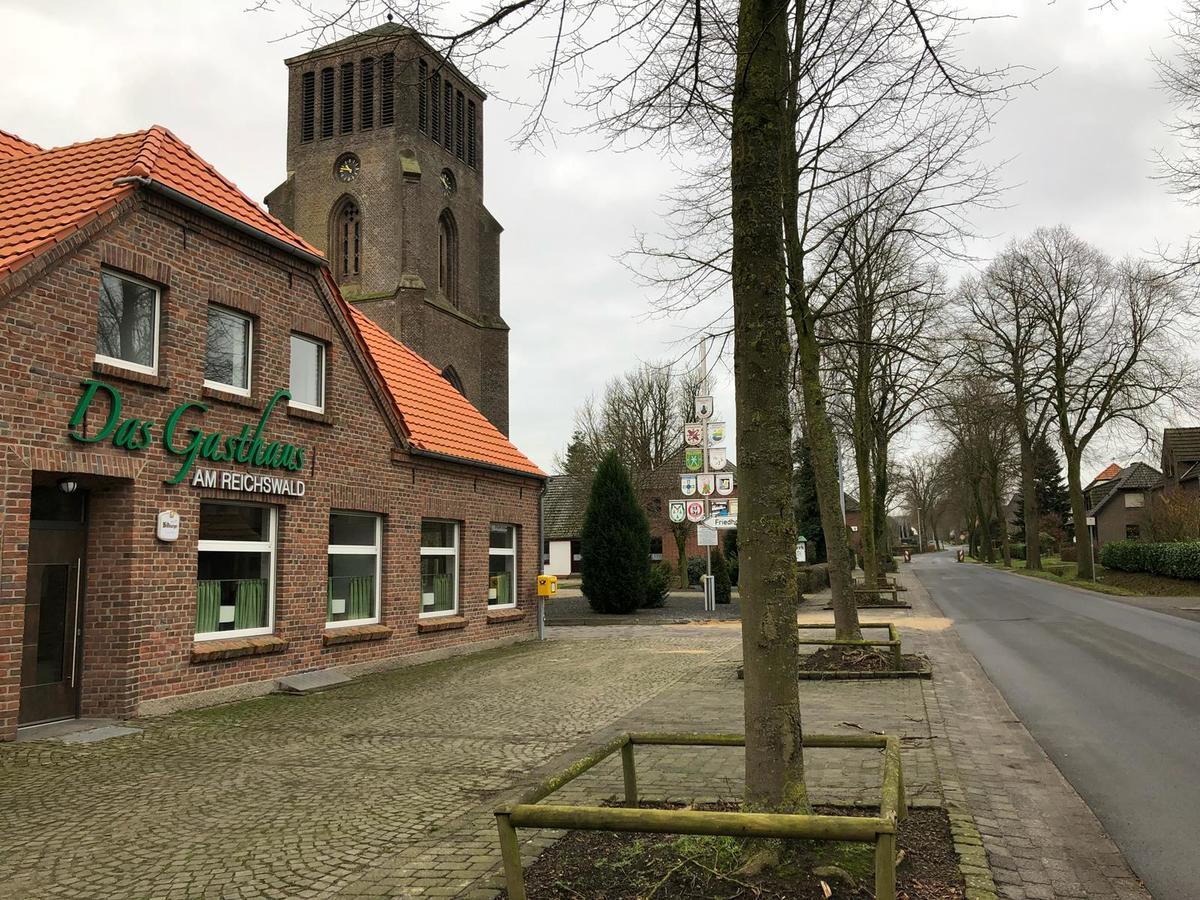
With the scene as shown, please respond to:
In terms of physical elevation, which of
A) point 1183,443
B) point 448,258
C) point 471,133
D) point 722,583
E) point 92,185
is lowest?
point 722,583

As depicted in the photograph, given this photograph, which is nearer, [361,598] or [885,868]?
[885,868]

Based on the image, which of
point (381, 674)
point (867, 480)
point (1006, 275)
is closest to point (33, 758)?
point (381, 674)

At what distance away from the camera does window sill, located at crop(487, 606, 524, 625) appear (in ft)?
57.0

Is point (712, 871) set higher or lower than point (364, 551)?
lower

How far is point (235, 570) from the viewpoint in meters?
11.2

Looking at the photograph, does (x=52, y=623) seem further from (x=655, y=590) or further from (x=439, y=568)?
(x=655, y=590)

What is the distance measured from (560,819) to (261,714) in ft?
24.6

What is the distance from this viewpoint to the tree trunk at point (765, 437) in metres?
4.32

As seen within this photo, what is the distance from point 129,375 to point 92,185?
232 centimetres

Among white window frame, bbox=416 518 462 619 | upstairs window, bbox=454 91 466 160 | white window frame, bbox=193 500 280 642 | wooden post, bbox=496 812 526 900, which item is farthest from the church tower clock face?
wooden post, bbox=496 812 526 900

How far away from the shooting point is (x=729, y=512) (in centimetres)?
2673

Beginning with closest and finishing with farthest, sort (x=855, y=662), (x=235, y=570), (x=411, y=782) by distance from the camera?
1. (x=411, y=782)
2. (x=235, y=570)
3. (x=855, y=662)

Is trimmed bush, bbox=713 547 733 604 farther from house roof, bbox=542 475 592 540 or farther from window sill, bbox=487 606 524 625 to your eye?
house roof, bbox=542 475 592 540

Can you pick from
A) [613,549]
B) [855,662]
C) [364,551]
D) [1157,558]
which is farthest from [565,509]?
[855,662]
